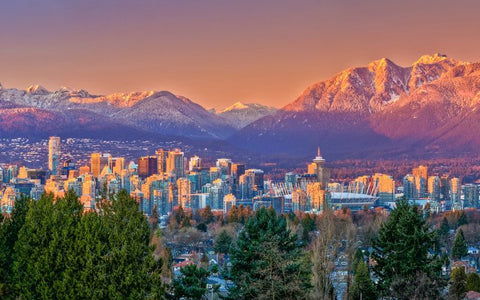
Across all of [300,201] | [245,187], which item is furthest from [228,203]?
[245,187]

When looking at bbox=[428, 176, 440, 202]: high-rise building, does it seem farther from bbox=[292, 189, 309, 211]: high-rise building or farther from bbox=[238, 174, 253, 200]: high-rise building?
bbox=[238, 174, 253, 200]: high-rise building

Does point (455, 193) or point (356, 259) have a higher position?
point (455, 193)

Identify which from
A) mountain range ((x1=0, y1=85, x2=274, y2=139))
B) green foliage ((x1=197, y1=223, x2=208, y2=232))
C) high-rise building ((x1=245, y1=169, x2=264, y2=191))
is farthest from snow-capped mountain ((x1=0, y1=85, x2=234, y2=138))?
green foliage ((x1=197, y1=223, x2=208, y2=232))

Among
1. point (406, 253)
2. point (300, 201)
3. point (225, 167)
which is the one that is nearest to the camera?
point (406, 253)

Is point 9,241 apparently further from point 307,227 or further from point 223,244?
point 307,227

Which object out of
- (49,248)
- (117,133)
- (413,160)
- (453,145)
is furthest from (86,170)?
(49,248)

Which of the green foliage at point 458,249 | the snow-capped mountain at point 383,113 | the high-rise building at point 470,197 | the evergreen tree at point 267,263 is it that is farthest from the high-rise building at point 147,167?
the evergreen tree at point 267,263

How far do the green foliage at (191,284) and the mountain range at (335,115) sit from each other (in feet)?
Answer: 277

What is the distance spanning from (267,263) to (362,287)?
4339 millimetres

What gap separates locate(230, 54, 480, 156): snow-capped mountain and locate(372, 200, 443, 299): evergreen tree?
83237 millimetres

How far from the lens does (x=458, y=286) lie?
54.4ft

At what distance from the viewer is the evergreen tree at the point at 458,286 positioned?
49.0 feet

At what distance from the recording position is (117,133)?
10069 cm

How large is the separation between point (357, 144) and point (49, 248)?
9803 centimetres
